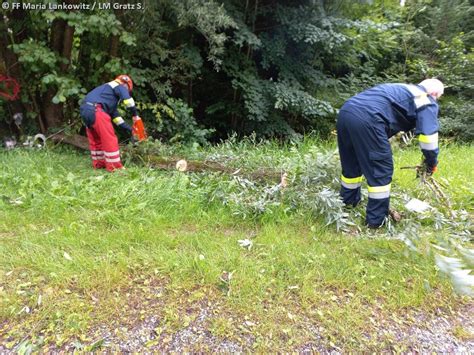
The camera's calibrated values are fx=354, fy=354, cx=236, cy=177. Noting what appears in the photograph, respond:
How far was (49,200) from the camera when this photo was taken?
3.89 meters

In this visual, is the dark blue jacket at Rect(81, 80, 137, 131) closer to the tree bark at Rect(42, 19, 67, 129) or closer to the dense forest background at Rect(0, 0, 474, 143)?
the dense forest background at Rect(0, 0, 474, 143)

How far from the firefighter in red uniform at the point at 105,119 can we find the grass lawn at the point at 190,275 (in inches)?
41.7

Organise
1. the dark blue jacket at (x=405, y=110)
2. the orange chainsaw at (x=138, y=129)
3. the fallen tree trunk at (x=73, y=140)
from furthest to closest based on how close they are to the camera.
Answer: the fallen tree trunk at (x=73, y=140) < the orange chainsaw at (x=138, y=129) < the dark blue jacket at (x=405, y=110)

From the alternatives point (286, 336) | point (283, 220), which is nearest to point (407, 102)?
point (283, 220)

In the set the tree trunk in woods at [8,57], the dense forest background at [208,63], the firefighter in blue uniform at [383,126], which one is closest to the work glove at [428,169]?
the firefighter in blue uniform at [383,126]

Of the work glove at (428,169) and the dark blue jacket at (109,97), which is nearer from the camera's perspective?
the work glove at (428,169)

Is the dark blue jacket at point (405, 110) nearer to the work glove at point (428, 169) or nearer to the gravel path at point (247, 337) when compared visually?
the work glove at point (428, 169)

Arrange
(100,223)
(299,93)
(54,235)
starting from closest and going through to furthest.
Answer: (54,235)
(100,223)
(299,93)

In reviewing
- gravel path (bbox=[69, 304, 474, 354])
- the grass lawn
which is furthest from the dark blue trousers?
gravel path (bbox=[69, 304, 474, 354])

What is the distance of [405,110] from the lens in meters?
3.64

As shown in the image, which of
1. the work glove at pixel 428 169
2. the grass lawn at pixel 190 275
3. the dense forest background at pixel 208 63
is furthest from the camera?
the dense forest background at pixel 208 63

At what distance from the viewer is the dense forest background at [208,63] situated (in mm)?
5949

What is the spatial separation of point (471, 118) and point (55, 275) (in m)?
9.80

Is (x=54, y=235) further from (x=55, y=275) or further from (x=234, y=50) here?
(x=234, y=50)
